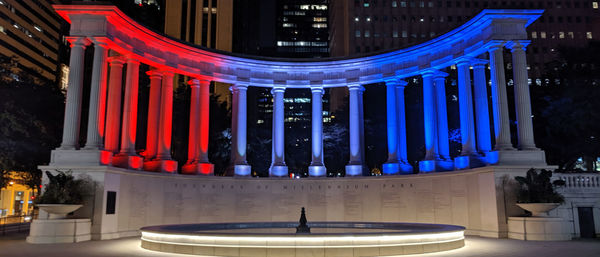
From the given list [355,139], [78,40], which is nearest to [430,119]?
[355,139]

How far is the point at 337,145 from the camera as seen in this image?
9450cm

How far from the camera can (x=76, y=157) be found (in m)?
40.1

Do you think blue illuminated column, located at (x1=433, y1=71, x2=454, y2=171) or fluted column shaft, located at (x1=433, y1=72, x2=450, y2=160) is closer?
blue illuminated column, located at (x1=433, y1=71, x2=454, y2=171)

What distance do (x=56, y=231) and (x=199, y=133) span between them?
2251cm

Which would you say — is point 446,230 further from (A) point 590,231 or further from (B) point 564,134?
(B) point 564,134

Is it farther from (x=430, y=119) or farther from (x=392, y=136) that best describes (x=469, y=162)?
(x=392, y=136)

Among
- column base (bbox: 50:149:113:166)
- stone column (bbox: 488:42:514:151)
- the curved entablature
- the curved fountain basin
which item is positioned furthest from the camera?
stone column (bbox: 488:42:514:151)

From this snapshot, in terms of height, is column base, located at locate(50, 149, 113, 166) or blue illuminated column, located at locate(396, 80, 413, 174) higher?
blue illuminated column, located at locate(396, 80, 413, 174)

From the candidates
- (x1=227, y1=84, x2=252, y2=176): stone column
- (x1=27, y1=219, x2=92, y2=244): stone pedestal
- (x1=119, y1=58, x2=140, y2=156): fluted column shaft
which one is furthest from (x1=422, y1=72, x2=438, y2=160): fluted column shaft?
(x1=27, y1=219, x2=92, y2=244): stone pedestal

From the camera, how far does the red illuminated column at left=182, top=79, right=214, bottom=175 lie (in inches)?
2138

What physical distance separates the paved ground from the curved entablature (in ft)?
62.6

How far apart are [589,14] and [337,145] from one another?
142 meters

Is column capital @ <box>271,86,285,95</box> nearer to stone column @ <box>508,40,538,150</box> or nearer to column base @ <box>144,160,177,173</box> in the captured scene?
column base @ <box>144,160,177,173</box>

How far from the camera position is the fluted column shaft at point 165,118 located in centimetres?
5167
